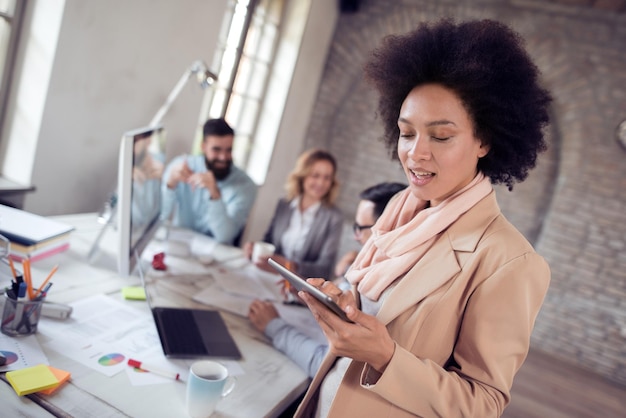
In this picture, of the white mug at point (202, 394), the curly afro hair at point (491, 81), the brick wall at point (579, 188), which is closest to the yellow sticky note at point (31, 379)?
the white mug at point (202, 394)

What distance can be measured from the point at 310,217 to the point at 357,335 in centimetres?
216

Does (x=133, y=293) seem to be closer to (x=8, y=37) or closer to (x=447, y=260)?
(x=447, y=260)

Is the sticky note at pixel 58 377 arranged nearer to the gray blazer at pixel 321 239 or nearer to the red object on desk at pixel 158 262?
the red object on desk at pixel 158 262

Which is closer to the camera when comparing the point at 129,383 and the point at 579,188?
the point at 129,383

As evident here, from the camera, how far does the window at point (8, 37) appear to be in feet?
6.55

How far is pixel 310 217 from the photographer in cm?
297

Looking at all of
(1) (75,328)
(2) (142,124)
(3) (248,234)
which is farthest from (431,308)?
(3) (248,234)

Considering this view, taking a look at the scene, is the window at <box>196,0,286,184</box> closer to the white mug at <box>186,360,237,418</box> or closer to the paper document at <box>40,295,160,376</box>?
the paper document at <box>40,295,160,376</box>

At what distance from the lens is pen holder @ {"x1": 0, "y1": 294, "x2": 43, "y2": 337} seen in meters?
1.10

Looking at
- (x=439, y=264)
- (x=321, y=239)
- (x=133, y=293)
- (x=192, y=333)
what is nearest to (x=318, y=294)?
(x=439, y=264)

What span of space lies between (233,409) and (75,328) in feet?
1.64

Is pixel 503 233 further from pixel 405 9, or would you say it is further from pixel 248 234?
pixel 405 9

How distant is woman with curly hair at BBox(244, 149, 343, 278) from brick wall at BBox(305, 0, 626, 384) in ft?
7.09

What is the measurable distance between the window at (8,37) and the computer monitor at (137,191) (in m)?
0.79
